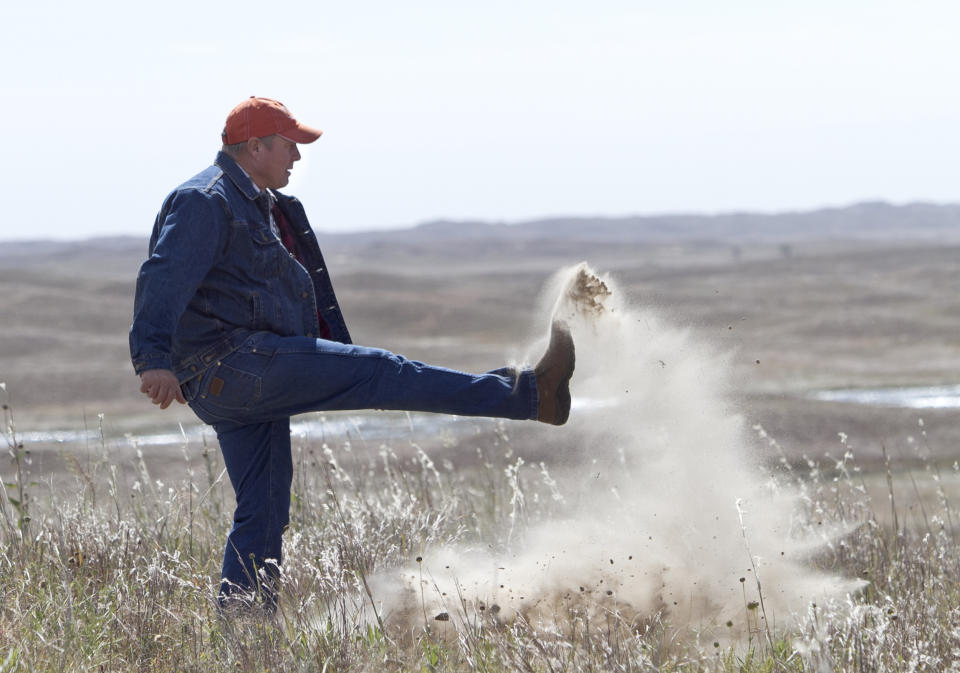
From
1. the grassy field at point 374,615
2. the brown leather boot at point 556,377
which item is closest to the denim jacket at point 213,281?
the grassy field at point 374,615

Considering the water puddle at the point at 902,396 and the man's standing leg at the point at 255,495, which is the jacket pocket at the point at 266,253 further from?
the water puddle at the point at 902,396

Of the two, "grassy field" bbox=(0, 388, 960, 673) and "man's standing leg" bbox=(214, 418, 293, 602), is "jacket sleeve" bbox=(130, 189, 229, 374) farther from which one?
"grassy field" bbox=(0, 388, 960, 673)

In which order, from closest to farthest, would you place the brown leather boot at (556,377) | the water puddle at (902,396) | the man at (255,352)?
the man at (255,352), the brown leather boot at (556,377), the water puddle at (902,396)

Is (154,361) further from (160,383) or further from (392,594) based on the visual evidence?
(392,594)

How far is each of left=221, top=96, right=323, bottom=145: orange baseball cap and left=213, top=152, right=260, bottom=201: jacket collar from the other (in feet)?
0.24

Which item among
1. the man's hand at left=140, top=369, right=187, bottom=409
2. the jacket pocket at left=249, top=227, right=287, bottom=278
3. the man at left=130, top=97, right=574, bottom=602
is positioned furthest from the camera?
the jacket pocket at left=249, top=227, right=287, bottom=278

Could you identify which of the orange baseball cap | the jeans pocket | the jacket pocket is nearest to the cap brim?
the orange baseball cap

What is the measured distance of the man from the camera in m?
3.76

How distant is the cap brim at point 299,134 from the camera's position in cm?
410

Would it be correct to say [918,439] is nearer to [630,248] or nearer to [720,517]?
[720,517]

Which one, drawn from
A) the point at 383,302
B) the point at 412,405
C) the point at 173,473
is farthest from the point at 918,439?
the point at 383,302

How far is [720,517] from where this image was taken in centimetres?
461

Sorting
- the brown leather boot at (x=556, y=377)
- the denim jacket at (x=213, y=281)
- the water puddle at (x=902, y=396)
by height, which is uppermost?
the denim jacket at (x=213, y=281)

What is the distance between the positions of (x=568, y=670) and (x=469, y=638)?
33 centimetres
